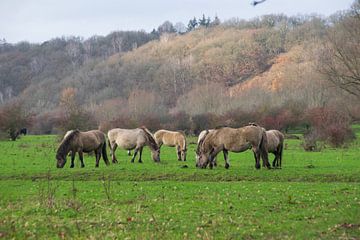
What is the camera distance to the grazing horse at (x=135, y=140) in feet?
98.7

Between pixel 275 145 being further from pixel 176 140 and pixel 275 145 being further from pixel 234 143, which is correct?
pixel 176 140

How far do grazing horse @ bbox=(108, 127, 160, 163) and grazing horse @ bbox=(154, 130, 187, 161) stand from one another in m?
2.40

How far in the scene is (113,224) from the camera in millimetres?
11562

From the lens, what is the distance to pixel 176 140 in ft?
112

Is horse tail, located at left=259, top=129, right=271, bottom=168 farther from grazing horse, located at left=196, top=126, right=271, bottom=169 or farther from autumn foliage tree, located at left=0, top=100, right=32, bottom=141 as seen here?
autumn foliage tree, located at left=0, top=100, right=32, bottom=141

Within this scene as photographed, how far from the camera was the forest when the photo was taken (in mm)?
53375

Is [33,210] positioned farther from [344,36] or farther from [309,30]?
[309,30]

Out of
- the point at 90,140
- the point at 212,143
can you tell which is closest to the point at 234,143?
the point at 212,143

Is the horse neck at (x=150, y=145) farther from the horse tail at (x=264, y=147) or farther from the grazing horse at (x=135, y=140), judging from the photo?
the horse tail at (x=264, y=147)

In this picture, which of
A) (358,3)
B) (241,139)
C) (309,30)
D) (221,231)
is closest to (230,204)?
(221,231)

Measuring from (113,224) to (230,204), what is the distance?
4.00 m

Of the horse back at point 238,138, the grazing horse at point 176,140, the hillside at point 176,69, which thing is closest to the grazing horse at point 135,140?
the grazing horse at point 176,140

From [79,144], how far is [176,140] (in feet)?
29.2

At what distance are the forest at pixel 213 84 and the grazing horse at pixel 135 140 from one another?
65.3 ft
